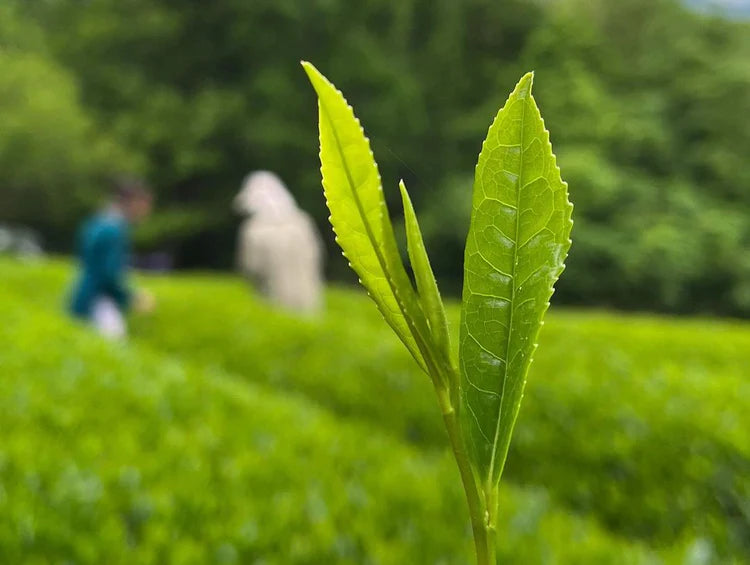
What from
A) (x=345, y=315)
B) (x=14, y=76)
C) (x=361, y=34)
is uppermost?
(x=361, y=34)

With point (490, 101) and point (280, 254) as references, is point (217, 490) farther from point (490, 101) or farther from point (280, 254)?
point (490, 101)

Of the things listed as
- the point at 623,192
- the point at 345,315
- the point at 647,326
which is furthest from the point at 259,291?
the point at 623,192

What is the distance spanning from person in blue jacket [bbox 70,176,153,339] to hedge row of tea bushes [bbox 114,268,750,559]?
102 centimetres

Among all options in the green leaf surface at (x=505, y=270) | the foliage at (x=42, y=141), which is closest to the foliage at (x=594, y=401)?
the green leaf surface at (x=505, y=270)

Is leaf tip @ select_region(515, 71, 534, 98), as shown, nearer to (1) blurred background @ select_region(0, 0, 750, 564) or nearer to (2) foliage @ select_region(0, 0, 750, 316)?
(1) blurred background @ select_region(0, 0, 750, 564)

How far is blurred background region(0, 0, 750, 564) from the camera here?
6.79 feet

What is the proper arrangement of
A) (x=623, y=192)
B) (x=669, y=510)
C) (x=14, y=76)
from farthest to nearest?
(x=14, y=76), (x=623, y=192), (x=669, y=510)

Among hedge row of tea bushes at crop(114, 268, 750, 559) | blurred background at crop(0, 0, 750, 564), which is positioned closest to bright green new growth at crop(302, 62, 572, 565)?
blurred background at crop(0, 0, 750, 564)

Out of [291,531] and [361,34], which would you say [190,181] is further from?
[291,531]

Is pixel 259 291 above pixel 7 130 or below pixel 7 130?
below

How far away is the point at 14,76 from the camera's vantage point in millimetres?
14859

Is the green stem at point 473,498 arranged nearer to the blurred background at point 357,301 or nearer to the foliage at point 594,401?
the blurred background at point 357,301

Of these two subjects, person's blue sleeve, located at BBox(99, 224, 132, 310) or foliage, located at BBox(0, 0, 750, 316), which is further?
foliage, located at BBox(0, 0, 750, 316)

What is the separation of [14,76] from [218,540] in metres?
15.6
